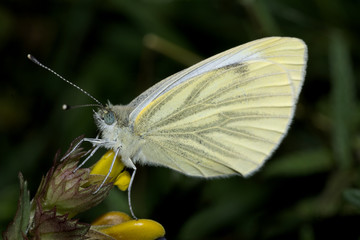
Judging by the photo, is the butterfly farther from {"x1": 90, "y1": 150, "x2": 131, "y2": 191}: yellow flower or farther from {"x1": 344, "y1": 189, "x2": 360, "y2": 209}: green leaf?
{"x1": 344, "y1": 189, "x2": 360, "y2": 209}: green leaf

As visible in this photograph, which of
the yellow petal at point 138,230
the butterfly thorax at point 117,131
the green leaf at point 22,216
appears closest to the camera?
the green leaf at point 22,216

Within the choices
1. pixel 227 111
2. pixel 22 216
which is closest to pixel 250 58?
pixel 227 111

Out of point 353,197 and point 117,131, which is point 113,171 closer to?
point 117,131

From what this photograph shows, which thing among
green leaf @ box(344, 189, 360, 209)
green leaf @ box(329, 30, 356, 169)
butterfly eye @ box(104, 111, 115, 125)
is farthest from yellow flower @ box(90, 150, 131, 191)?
green leaf @ box(329, 30, 356, 169)

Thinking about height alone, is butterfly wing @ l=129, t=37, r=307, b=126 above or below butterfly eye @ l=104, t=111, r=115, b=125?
above

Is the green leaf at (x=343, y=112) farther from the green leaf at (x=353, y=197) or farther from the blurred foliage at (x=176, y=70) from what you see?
the green leaf at (x=353, y=197)

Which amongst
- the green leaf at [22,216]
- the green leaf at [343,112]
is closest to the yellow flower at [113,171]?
the green leaf at [22,216]

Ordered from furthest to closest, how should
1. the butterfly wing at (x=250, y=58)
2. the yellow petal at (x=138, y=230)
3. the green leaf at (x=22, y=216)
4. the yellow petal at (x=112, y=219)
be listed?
the butterfly wing at (x=250, y=58) → the yellow petal at (x=112, y=219) → the yellow petal at (x=138, y=230) → the green leaf at (x=22, y=216)

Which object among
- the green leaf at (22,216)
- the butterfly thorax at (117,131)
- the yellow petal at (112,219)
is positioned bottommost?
the yellow petal at (112,219)
